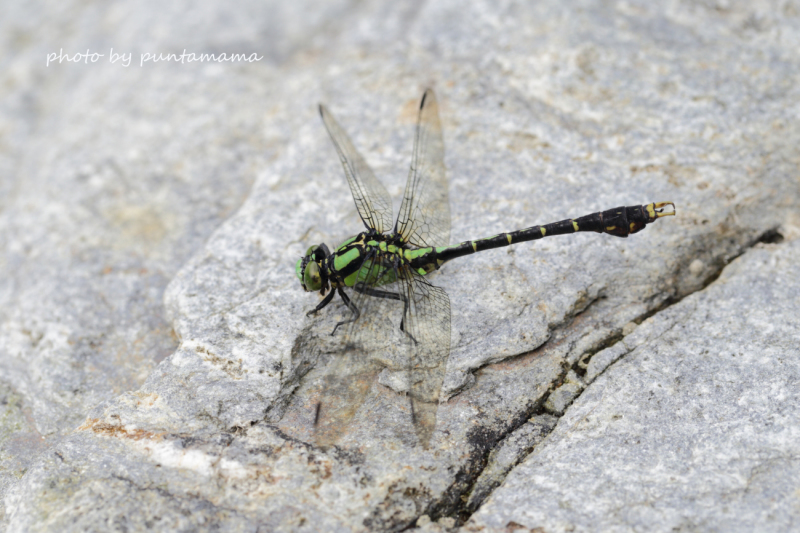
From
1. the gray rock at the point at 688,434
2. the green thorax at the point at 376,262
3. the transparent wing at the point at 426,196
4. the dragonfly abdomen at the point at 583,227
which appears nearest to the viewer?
the gray rock at the point at 688,434

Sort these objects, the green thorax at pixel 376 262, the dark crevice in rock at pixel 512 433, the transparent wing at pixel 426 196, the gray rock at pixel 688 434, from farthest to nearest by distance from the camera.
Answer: the transparent wing at pixel 426 196 → the green thorax at pixel 376 262 → the dark crevice in rock at pixel 512 433 → the gray rock at pixel 688 434

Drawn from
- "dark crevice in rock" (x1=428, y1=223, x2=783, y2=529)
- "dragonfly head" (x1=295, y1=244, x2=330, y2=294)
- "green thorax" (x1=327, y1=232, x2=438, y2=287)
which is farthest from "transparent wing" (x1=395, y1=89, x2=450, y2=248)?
"dark crevice in rock" (x1=428, y1=223, x2=783, y2=529)

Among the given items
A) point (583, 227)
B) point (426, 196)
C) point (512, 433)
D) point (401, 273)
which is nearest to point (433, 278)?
point (401, 273)

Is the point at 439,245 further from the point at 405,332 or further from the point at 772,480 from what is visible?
the point at 772,480

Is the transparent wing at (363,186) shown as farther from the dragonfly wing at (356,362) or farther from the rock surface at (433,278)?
the dragonfly wing at (356,362)

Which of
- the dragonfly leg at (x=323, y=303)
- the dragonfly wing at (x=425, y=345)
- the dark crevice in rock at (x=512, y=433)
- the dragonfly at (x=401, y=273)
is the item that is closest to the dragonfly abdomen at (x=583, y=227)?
the dragonfly at (x=401, y=273)

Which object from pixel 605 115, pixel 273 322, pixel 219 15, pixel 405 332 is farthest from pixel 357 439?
pixel 219 15

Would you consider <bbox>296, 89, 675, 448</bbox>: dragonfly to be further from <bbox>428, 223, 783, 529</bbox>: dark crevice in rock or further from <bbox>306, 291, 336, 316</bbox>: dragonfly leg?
<bbox>428, 223, 783, 529</bbox>: dark crevice in rock
